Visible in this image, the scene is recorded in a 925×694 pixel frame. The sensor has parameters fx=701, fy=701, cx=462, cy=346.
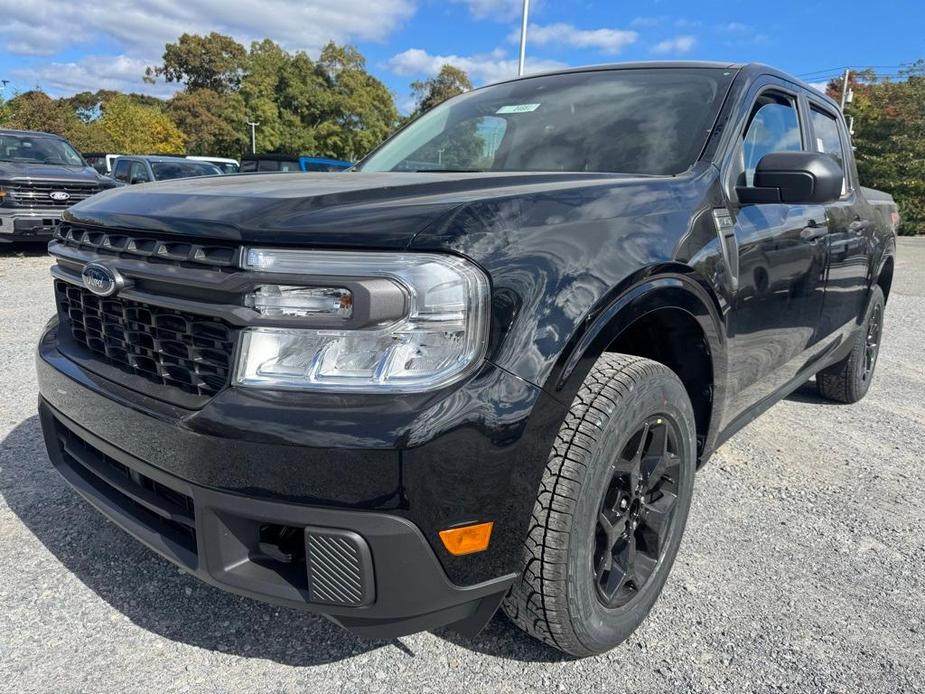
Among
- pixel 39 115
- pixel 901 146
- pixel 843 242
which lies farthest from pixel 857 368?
pixel 39 115

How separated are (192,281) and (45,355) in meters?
0.95

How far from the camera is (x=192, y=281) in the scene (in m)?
1.58

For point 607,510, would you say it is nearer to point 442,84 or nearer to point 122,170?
point 122,170

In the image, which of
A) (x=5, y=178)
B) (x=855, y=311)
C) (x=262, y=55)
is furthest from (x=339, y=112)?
(x=855, y=311)

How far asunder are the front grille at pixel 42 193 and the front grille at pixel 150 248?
912cm

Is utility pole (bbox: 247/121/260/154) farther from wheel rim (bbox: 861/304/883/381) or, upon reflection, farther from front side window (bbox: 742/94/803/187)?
front side window (bbox: 742/94/803/187)

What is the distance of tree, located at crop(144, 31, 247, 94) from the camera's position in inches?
2119

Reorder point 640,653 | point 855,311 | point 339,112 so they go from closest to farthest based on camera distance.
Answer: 1. point 640,653
2. point 855,311
3. point 339,112

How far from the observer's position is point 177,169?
563 inches

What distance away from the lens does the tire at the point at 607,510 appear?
1.66 m

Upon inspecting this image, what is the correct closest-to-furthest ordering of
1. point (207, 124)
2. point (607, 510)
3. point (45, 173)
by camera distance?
point (607, 510) < point (45, 173) < point (207, 124)

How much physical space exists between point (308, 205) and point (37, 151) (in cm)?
1175

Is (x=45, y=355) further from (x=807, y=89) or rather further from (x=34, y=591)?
(x=807, y=89)

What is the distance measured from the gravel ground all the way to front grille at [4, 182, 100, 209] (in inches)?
319
